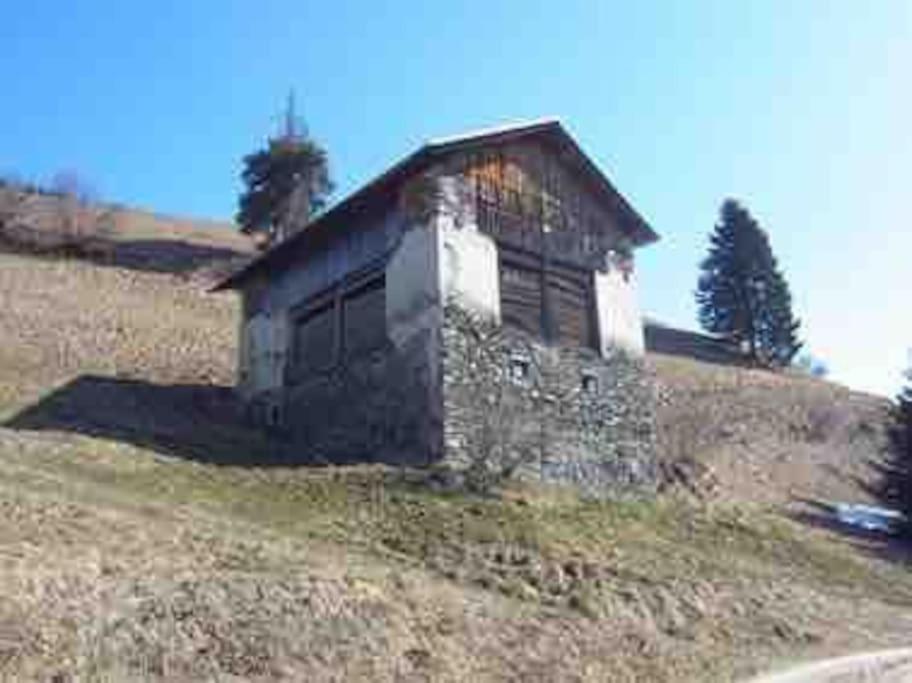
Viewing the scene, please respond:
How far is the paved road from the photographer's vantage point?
11336 mm

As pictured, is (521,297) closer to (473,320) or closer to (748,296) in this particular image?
(473,320)

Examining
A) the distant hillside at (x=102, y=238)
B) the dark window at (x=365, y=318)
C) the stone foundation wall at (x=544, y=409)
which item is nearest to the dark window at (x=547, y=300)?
the stone foundation wall at (x=544, y=409)

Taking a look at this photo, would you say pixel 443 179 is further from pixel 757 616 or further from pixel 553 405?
pixel 757 616

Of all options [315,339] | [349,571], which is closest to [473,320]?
[315,339]

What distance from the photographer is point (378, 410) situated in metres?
20.0

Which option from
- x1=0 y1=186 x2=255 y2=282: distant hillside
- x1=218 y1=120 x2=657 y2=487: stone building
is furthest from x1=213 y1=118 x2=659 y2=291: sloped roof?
x1=0 y1=186 x2=255 y2=282: distant hillside

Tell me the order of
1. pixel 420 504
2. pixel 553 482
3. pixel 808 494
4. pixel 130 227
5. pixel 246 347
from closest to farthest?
pixel 420 504, pixel 553 482, pixel 246 347, pixel 808 494, pixel 130 227

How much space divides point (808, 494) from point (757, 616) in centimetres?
1534

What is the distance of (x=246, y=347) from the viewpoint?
25.3 meters

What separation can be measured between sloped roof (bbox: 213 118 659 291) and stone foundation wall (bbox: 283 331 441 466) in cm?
325

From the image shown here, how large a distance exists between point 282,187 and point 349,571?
Answer: 135ft

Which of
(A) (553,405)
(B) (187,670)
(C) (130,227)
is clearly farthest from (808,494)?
(C) (130,227)

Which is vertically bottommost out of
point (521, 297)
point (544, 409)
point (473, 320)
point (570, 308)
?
point (544, 409)

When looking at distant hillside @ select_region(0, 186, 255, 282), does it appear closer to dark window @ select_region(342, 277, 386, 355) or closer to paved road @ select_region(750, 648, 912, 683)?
dark window @ select_region(342, 277, 386, 355)
